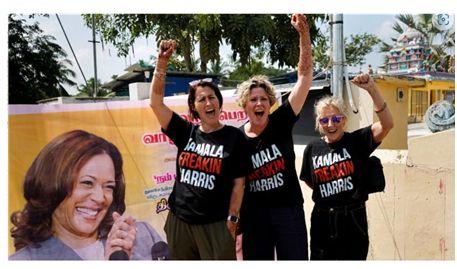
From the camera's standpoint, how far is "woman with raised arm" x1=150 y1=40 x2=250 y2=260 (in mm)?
2607

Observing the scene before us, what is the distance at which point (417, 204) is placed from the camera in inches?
137

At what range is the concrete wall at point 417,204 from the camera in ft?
11.0

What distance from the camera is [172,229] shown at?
2.72 meters

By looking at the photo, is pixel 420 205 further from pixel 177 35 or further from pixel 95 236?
pixel 177 35

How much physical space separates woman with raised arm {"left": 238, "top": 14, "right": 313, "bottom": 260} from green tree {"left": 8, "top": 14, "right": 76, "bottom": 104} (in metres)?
10.9

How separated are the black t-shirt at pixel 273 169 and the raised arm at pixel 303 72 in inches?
3.2

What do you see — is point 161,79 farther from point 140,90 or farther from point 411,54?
point 411,54

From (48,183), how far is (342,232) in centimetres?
241

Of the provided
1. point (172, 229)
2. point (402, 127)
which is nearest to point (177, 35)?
point (402, 127)

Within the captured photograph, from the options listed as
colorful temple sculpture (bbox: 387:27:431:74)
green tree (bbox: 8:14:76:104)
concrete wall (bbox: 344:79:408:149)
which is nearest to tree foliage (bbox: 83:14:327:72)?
green tree (bbox: 8:14:76:104)

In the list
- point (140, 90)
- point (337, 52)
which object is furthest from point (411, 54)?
point (140, 90)

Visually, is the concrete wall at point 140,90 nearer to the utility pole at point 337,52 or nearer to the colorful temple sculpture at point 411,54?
the utility pole at point 337,52

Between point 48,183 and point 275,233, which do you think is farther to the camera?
point 48,183

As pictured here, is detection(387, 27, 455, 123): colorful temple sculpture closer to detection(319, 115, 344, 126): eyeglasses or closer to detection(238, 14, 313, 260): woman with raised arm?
detection(319, 115, 344, 126): eyeglasses
